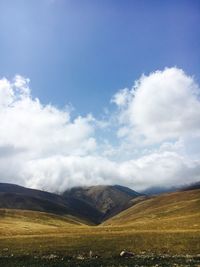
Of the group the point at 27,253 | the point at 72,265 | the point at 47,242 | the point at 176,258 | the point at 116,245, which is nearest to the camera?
the point at 72,265

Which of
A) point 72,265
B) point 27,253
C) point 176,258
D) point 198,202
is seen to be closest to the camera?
point 72,265

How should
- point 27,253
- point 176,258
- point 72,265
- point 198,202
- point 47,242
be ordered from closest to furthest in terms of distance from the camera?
point 72,265, point 176,258, point 27,253, point 47,242, point 198,202

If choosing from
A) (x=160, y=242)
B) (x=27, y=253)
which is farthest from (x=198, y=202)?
(x=27, y=253)

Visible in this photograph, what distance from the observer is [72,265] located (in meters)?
38.0

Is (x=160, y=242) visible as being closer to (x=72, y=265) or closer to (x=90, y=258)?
(x=90, y=258)

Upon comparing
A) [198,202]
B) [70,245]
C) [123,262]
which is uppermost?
[198,202]

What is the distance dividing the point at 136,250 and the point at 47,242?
16.3 metres

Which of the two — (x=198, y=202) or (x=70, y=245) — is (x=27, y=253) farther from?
(x=198, y=202)

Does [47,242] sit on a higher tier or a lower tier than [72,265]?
higher

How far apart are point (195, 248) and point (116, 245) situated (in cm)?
1062

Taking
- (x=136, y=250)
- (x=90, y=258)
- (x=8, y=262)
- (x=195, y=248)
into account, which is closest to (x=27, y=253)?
(x=8, y=262)

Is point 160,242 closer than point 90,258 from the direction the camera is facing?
No

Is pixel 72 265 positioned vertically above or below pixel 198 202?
below

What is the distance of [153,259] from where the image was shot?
39.7 meters
